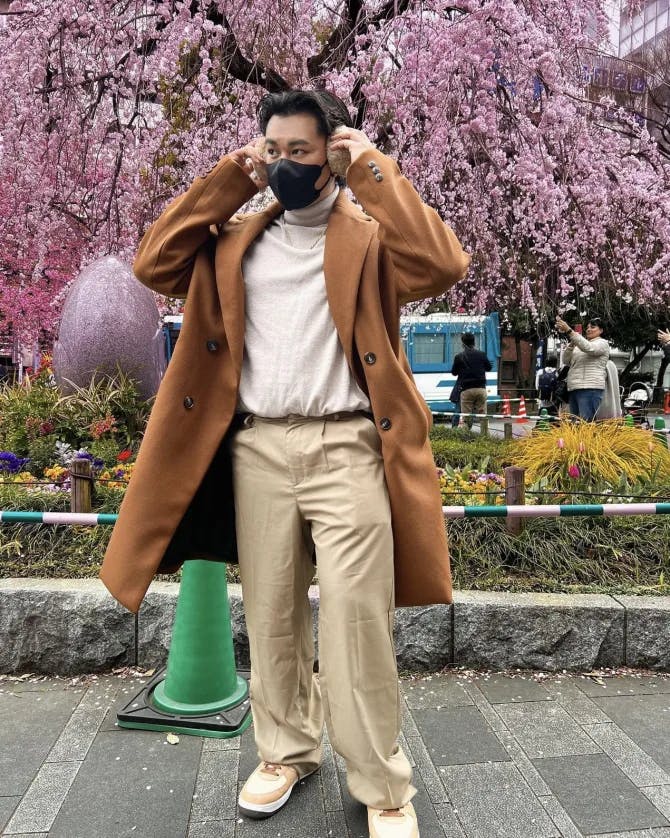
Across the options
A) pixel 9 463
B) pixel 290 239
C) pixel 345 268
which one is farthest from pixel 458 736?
pixel 9 463

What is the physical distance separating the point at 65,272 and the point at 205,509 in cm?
931

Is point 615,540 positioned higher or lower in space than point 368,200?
lower

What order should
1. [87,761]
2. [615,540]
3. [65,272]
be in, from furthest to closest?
[65,272], [615,540], [87,761]

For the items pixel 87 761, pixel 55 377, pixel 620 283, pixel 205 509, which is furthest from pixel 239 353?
pixel 620 283

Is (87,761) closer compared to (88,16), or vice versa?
(87,761)

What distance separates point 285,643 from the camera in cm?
213

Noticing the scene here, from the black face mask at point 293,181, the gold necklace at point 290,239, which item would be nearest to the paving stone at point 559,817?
the gold necklace at point 290,239

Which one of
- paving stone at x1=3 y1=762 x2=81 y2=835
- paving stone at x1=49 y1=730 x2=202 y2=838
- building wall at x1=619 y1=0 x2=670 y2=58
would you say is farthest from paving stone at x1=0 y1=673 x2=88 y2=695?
building wall at x1=619 y1=0 x2=670 y2=58

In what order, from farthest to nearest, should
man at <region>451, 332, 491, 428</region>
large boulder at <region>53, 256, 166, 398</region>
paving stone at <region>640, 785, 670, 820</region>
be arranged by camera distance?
man at <region>451, 332, 491, 428</region>
large boulder at <region>53, 256, 166, 398</region>
paving stone at <region>640, 785, 670, 820</region>

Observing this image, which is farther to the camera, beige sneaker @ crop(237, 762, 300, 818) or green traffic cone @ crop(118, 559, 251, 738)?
green traffic cone @ crop(118, 559, 251, 738)

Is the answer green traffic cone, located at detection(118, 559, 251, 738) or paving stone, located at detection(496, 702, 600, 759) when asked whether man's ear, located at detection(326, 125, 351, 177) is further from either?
paving stone, located at detection(496, 702, 600, 759)

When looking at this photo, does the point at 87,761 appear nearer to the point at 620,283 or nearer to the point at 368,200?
the point at 368,200

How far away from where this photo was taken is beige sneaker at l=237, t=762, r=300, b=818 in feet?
6.88

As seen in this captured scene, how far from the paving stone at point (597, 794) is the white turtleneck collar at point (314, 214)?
1961 mm
